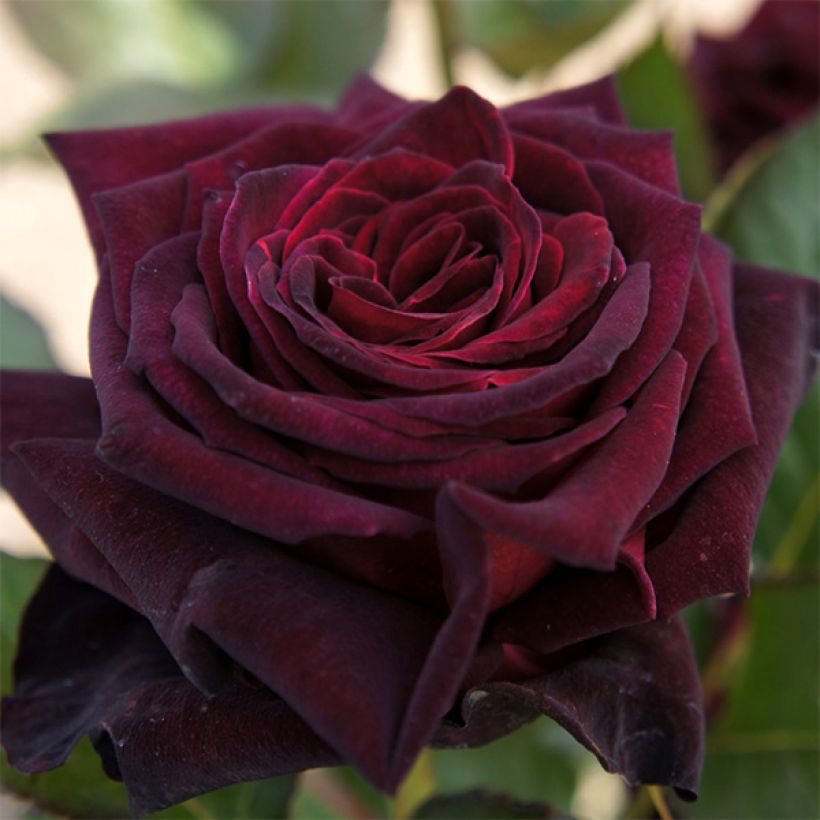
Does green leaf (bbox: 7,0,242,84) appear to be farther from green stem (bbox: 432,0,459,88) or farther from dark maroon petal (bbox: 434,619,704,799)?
dark maroon petal (bbox: 434,619,704,799)

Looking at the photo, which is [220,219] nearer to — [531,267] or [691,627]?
[531,267]

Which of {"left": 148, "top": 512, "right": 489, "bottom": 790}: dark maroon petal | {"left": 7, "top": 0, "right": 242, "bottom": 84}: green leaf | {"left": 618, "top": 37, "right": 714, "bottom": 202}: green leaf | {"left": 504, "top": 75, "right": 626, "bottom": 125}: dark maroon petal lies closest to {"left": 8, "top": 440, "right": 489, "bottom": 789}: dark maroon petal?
{"left": 148, "top": 512, "right": 489, "bottom": 790}: dark maroon petal

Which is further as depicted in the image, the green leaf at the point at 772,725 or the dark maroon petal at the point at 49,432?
the green leaf at the point at 772,725

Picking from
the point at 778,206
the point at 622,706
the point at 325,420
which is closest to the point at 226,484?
the point at 325,420

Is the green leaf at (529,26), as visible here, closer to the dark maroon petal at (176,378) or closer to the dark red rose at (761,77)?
the dark red rose at (761,77)

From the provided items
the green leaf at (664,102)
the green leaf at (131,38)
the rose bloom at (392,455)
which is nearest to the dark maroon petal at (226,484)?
the rose bloom at (392,455)

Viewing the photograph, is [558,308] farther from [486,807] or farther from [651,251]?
[486,807]

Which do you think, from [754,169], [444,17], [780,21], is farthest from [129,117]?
[780,21]
